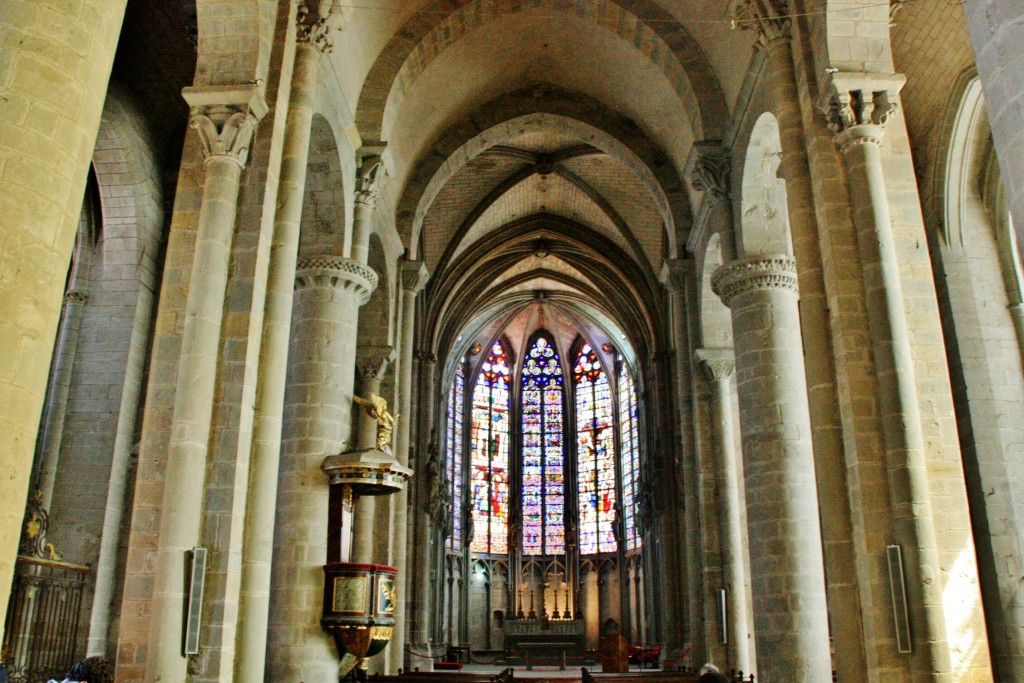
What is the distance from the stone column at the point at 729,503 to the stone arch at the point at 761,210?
2871 millimetres

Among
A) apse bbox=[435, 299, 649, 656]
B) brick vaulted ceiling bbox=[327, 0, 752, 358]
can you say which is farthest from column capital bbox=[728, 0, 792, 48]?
apse bbox=[435, 299, 649, 656]

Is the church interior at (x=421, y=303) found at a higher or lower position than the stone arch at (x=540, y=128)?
lower

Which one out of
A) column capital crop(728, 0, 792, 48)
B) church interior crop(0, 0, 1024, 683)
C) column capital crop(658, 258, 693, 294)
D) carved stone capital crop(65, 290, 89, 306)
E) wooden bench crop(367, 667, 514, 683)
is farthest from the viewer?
column capital crop(658, 258, 693, 294)

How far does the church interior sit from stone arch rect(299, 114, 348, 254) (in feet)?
0.15

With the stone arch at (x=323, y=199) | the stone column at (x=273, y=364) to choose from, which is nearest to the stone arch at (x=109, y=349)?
the stone arch at (x=323, y=199)

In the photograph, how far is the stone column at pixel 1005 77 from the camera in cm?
454

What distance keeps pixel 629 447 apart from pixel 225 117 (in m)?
26.1

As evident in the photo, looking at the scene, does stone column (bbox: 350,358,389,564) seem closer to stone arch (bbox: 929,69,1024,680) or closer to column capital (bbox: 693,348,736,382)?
column capital (bbox: 693,348,736,382)

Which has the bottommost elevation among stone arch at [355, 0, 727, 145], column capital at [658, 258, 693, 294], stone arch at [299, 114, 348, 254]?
stone arch at [299, 114, 348, 254]

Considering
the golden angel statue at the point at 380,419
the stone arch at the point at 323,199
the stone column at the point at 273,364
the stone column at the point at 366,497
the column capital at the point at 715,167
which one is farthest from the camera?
the stone column at the point at 366,497

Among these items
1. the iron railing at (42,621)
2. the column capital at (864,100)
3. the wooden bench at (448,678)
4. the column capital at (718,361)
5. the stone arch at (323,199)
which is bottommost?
the wooden bench at (448,678)

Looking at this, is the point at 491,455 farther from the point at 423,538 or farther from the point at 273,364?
the point at 273,364

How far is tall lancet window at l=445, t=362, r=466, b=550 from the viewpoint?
1281 inches

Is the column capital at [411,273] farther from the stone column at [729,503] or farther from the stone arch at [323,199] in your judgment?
the stone column at [729,503]
